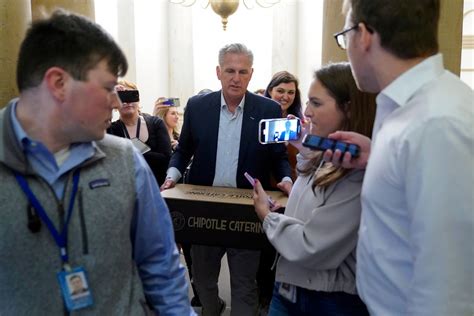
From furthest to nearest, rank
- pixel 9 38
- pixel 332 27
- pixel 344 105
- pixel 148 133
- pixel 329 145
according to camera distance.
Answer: pixel 148 133 < pixel 332 27 < pixel 9 38 < pixel 344 105 < pixel 329 145

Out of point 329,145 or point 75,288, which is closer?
point 75,288

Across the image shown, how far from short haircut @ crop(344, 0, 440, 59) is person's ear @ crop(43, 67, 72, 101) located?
75 cm

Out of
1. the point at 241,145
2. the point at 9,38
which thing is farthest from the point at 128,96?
the point at 9,38

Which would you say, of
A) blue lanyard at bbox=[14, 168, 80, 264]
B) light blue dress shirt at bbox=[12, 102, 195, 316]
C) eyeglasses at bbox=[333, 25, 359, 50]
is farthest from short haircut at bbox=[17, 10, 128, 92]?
eyeglasses at bbox=[333, 25, 359, 50]

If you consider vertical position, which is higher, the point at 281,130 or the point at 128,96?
the point at 128,96

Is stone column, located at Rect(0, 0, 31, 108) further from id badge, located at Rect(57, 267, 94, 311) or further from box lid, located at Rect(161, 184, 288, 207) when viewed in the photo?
id badge, located at Rect(57, 267, 94, 311)

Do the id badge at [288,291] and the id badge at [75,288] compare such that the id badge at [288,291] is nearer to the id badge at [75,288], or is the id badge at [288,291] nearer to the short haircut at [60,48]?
the id badge at [75,288]

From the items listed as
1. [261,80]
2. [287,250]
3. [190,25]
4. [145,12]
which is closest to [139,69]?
[145,12]

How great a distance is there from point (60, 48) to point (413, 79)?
860 millimetres

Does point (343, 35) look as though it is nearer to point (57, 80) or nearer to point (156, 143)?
point (57, 80)

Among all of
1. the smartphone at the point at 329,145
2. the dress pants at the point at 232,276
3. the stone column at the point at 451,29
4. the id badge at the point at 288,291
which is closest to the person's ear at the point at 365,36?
the smartphone at the point at 329,145

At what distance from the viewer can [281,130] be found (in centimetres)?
233

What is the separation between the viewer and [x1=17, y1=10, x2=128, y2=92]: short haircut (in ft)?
3.76

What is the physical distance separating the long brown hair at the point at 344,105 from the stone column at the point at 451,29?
2.92 feet
